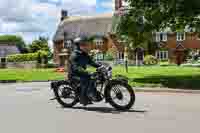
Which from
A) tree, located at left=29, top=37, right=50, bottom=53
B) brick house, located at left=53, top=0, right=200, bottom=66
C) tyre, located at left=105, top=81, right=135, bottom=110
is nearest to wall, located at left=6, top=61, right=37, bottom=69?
brick house, located at left=53, top=0, right=200, bottom=66

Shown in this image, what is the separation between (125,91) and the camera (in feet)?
41.5

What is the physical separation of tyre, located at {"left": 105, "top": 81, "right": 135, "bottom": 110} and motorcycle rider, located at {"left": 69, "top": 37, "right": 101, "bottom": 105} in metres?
0.36

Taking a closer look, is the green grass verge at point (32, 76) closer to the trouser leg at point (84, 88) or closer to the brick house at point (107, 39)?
the trouser leg at point (84, 88)

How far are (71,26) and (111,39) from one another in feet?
35.8

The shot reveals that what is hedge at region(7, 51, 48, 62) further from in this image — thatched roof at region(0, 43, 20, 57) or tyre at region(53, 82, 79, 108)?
tyre at region(53, 82, 79, 108)

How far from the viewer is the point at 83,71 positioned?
1316 centimetres

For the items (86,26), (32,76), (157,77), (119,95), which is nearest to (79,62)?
(119,95)

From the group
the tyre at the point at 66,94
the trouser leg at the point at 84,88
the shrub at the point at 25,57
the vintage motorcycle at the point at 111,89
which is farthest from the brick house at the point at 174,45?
the trouser leg at the point at 84,88

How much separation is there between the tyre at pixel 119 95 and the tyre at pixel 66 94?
1.10m

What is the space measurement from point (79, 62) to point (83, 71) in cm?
31

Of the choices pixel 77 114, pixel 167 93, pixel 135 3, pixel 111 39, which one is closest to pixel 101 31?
pixel 111 39

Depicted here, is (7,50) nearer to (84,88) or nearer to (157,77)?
(157,77)

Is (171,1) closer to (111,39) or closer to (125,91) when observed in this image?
(125,91)

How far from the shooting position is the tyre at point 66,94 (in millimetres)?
13633
